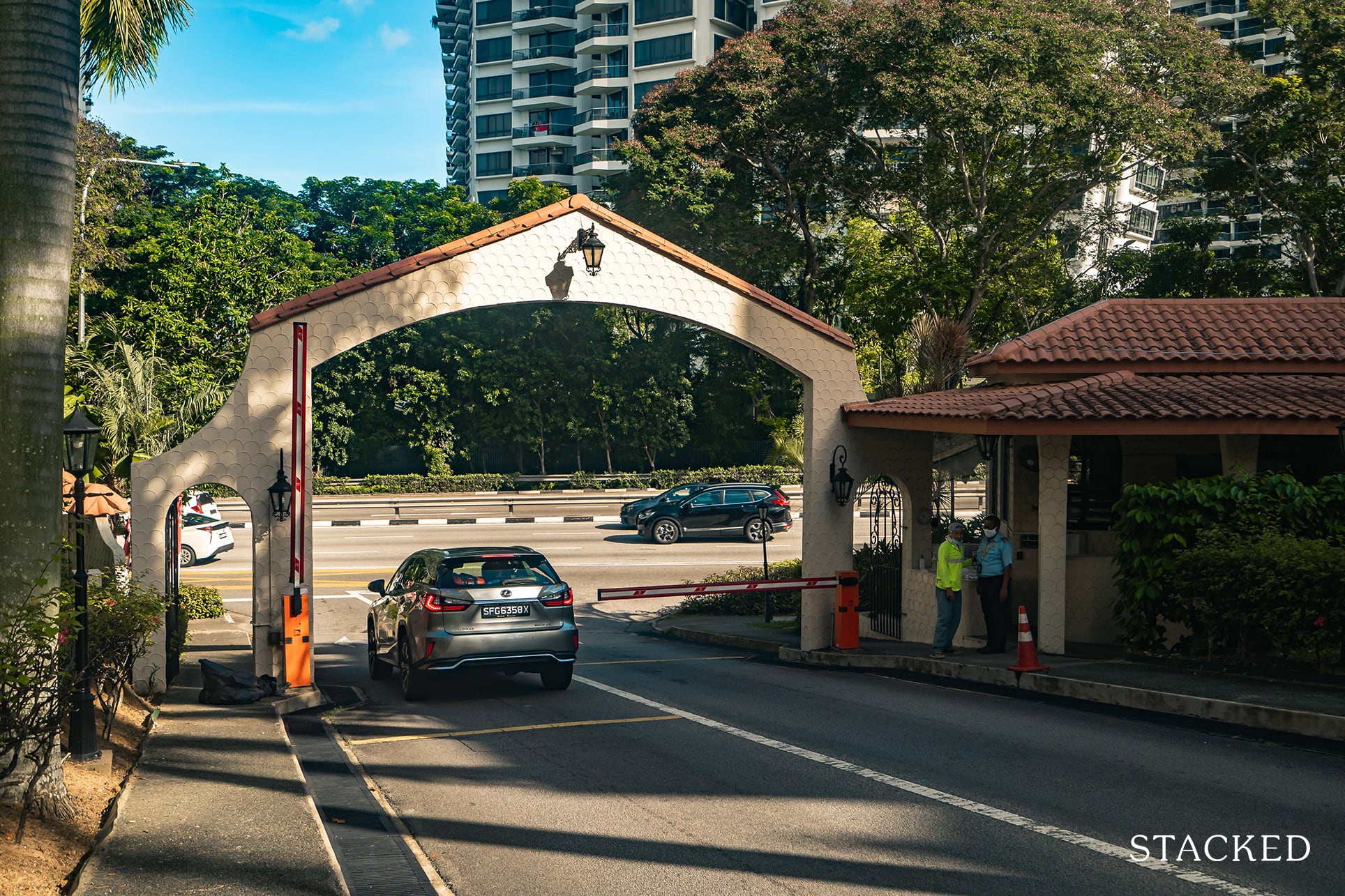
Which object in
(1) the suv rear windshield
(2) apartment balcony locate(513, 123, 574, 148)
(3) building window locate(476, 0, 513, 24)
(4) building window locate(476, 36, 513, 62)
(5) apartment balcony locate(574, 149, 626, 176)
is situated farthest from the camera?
(4) building window locate(476, 36, 513, 62)

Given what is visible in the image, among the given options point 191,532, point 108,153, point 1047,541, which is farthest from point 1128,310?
point 108,153

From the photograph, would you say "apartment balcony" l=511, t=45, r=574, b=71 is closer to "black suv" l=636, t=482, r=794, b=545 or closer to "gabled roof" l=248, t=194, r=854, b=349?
"black suv" l=636, t=482, r=794, b=545

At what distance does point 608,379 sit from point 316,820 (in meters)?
44.2

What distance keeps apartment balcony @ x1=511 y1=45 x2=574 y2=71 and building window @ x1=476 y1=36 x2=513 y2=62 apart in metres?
3.89

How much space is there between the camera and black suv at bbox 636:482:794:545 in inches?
1318

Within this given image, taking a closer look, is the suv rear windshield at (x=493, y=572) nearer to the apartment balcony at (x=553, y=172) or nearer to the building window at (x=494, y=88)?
the apartment balcony at (x=553, y=172)

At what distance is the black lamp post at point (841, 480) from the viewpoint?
52.1 feet

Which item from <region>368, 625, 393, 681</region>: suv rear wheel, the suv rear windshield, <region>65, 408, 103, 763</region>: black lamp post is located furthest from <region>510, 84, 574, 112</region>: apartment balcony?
<region>65, 408, 103, 763</region>: black lamp post

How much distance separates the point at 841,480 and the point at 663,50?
62446mm

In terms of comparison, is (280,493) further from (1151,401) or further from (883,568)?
(1151,401)

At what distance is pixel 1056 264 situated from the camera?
1459 inches

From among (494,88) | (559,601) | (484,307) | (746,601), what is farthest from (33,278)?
(494,88)

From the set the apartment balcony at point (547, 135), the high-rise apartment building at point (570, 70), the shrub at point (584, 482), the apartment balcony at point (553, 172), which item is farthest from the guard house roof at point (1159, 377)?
the apartment balcony at point (547, 135)

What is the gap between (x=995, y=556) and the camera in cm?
1411
